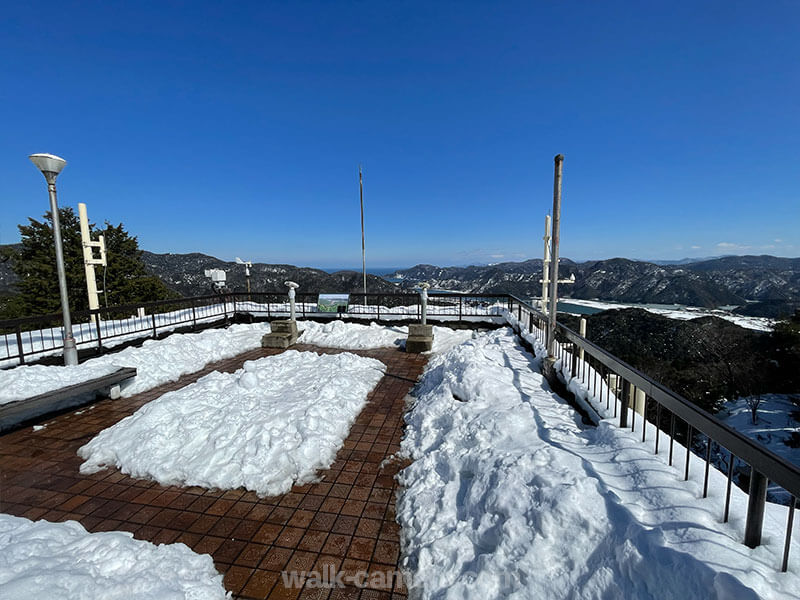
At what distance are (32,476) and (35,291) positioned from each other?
23.8 metres

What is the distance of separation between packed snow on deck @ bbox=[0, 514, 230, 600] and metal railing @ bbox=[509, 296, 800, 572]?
Answer: 329 cm

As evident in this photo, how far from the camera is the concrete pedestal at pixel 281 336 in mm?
9672

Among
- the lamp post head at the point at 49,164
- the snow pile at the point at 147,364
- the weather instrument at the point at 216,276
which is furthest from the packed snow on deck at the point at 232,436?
the weather instrument at the point at 216,276

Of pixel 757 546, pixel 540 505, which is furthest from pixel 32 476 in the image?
pixel 757 546

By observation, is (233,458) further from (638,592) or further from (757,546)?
(757,546)

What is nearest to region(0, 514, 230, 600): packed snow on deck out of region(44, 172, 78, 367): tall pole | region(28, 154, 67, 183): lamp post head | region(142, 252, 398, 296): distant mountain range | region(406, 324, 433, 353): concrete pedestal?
region(44, 172, 78, 367): tall pole

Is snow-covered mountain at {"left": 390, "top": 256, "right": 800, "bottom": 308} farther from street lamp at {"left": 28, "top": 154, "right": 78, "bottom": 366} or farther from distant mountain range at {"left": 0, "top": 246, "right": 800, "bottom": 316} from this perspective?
street lamp at {"left": 28, "top": 154, "right": 78, "bottom": 366}

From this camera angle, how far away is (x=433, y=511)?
10.1 ft

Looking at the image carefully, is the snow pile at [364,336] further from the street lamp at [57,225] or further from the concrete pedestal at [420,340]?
the street lamp at [57,225]

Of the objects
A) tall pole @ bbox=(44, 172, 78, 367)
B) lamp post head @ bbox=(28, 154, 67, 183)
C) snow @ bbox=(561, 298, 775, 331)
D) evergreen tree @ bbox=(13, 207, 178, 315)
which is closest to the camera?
lamp post head @ bbox=(28, 154, 67, 183)

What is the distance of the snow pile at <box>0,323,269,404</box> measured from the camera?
5125 mm

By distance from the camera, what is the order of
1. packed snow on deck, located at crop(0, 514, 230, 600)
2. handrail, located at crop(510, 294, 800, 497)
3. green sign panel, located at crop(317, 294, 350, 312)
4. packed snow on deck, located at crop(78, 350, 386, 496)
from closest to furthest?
handrail, located at crop(510, 294, 800, 497)
packed snow on deck, located at crop(0, 514, 230, 600)
packed snow on deck, located at crop(78, 350, 386, 496)
green sign panel, located at crop(317, 294, 350, 312)

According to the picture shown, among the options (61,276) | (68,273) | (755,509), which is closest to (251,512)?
(755,509)

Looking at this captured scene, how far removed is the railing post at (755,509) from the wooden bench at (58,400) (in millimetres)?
7505
